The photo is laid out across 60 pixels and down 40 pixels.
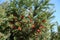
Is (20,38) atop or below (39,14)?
below

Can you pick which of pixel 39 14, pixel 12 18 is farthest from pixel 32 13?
pixel 12 18

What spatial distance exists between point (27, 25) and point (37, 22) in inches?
30.2

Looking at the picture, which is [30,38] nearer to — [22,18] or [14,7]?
[22,18]

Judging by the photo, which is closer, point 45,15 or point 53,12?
point 45,15

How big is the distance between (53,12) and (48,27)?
4.44 ft

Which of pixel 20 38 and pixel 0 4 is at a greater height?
pixel 0 4

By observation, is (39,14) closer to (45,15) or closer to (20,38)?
(45,15)

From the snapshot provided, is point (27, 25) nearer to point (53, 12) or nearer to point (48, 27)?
point (48, 27)

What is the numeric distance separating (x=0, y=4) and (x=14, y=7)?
39.1 inches

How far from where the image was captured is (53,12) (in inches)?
592

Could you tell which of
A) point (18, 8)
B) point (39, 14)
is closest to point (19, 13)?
point (18, 8)

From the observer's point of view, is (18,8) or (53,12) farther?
(53,12)

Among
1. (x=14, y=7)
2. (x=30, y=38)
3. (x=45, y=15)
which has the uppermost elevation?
(x=14, y=7)

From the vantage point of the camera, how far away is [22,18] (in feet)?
45.6
